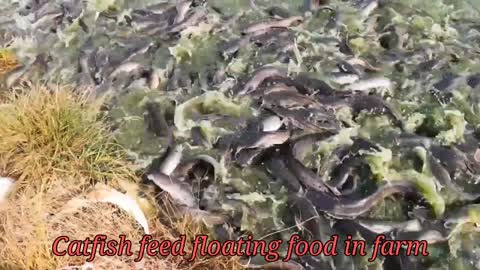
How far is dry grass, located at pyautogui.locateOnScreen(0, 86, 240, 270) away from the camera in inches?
92.0

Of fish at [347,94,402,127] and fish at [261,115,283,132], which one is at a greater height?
fish at [261,115,283,132]

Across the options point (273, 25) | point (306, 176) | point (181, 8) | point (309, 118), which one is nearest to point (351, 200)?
point (306, 176)

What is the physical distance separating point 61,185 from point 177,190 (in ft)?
1.56

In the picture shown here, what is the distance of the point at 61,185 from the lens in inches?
99.2

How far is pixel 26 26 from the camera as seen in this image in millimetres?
3545

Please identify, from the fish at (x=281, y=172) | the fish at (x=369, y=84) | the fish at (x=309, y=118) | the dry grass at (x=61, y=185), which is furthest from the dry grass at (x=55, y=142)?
the fish at (x=369, y=84)

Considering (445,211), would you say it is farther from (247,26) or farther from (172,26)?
(172,26)

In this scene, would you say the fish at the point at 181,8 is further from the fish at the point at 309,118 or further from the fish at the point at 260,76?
the fish at the point at 309,118

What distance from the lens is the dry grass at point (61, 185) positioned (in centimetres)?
234

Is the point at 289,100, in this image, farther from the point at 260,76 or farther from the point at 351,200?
the point at 351,200

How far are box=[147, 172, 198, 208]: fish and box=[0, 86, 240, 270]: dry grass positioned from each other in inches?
2.3

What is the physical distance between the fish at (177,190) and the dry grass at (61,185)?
59 millimetres

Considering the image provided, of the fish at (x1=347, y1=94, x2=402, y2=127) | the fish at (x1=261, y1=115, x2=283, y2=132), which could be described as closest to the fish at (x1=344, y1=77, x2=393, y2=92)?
the fish at (x1=347, y1=94, x2=402, y2=127)

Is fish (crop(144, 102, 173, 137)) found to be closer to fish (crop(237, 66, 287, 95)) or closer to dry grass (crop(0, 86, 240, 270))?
dry grass (crop(0, 86, 240, 270))
